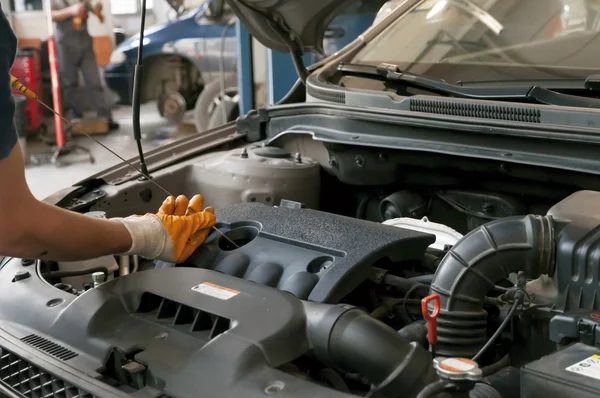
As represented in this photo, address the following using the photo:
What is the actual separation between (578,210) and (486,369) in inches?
14.6

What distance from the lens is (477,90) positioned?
1.97 m

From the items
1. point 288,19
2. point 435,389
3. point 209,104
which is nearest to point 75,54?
point 209,104

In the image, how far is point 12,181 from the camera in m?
1.53

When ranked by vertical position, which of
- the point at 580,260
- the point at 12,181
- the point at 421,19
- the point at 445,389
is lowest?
the point at 445,389

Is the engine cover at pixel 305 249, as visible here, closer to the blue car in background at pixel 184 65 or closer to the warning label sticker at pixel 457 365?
the warning label sticker at pixel 457 365

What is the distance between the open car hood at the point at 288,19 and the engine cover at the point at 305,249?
652 mm

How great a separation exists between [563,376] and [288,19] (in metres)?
1.50

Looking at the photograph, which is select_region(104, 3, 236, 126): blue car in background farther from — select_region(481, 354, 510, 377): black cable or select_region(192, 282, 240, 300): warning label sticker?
select_region(481, 354, 510, 377): black cable

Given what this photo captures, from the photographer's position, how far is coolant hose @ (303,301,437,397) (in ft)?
4.21

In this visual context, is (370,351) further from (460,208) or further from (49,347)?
(460,208)

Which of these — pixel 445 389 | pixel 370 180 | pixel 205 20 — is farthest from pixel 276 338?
pixel 205 20

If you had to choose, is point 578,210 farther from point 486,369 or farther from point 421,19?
point 421,19

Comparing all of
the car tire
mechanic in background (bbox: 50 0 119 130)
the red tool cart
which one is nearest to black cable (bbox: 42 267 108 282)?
the car tire

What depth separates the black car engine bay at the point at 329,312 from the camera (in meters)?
1.30
